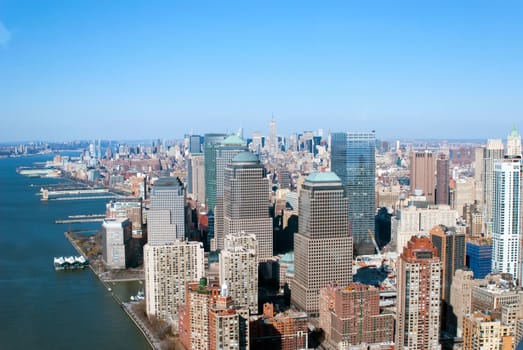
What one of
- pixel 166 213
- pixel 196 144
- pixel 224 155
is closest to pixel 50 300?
pixel 166 213

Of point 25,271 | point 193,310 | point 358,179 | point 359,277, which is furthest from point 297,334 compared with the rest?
point 358,179

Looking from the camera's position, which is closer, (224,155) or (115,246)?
(115,246)

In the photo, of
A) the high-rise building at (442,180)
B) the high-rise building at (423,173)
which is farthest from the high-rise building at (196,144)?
the high-rise building at (442,180)

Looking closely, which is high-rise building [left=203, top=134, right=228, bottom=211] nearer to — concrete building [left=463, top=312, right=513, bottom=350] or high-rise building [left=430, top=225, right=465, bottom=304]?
high-rise building [left=430, top=225, right=465, bottom=304]

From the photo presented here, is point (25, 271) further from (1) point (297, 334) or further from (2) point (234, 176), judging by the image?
(1) point (297, 334)

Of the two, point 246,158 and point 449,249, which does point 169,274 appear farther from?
point 449,249

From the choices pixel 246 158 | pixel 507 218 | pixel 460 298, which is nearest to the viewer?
pixel 460 298

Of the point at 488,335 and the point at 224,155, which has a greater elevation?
the point at 224,155
